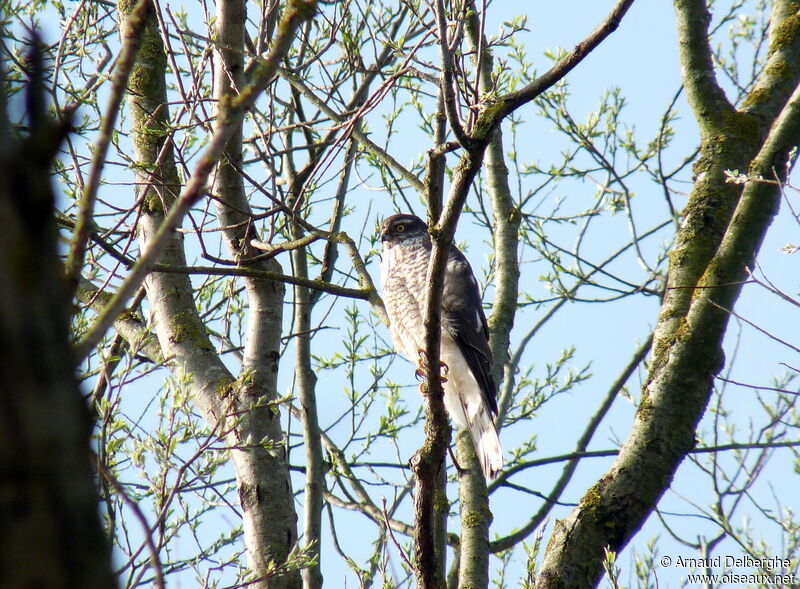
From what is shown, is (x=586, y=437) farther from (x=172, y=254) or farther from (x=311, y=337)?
(x=172, y=254)

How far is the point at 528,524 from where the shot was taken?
4930mm

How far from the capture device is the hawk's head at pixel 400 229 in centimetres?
627

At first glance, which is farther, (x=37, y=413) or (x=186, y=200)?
(x=186, y=200)

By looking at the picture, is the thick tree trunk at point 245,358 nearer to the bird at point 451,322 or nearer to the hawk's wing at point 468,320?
the bird at point 451,322

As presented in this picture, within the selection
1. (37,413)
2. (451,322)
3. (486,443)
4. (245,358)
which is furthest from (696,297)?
(37,413)

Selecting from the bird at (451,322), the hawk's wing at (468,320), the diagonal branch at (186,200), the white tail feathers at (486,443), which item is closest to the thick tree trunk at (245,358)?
the bird at (451,322)

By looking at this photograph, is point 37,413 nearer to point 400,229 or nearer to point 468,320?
point 468,320

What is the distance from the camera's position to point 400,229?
20.6 feet

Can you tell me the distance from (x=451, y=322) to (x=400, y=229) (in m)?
1.05

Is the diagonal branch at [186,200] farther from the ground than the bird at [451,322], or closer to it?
closer to it

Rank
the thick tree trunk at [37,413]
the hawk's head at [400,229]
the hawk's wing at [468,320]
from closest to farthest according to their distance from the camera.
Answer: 1. the thick tree trunk at [37,413]
2. the hawk's wing at [468,320]
3. the hawk's head at [400,229]

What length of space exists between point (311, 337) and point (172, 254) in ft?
5.63

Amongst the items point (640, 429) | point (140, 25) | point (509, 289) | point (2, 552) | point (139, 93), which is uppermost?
point (139, 93)

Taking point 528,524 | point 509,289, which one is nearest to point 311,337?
point 509,289
